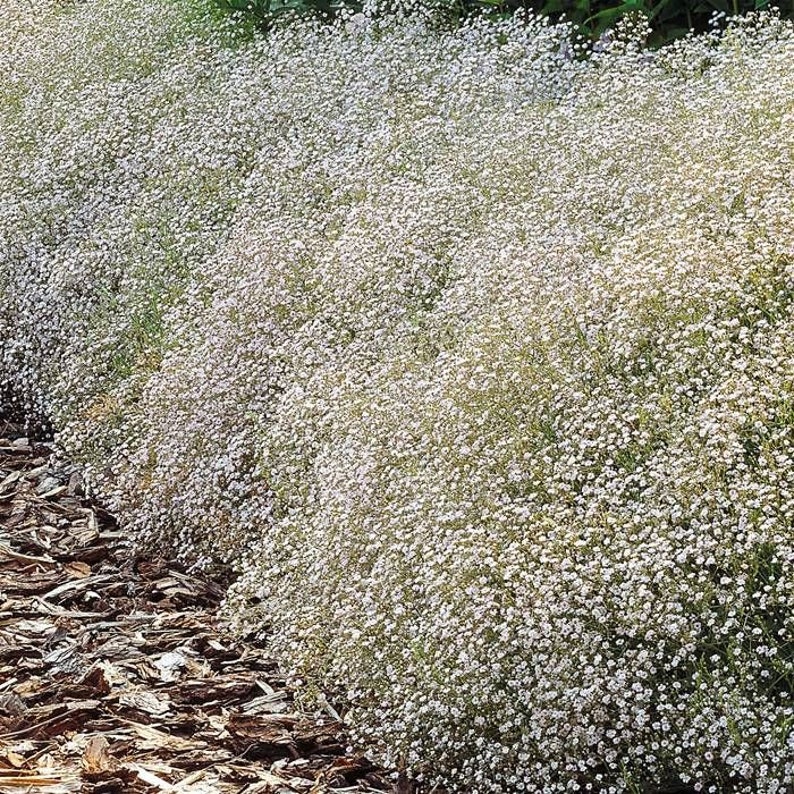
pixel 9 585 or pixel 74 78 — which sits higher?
pixel 74 78

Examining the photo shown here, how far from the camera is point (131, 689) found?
4.79 metres

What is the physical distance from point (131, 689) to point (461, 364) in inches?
63.2

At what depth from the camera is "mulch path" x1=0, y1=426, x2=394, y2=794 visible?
4.17 m

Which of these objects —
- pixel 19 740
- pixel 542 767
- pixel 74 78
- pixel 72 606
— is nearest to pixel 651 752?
pixel 542 767

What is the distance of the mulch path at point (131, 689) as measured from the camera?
4.17 metres

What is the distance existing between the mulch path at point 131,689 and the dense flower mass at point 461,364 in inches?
6.9

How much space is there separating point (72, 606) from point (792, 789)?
317 cm

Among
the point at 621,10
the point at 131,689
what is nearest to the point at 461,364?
the point at 131,689

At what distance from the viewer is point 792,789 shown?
347 centimetres

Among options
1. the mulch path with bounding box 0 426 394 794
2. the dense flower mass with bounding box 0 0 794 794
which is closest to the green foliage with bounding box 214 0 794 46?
the dense flower mass with bounding box 0 0 794 794

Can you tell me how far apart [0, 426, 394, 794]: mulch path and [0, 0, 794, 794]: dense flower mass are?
6.9 inches

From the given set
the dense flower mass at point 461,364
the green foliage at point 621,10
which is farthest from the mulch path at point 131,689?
the green foliage at point 621,10

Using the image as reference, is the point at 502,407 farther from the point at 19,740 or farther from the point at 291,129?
the point at 291,129

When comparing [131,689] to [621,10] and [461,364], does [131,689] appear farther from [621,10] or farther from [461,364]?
[621,10]
